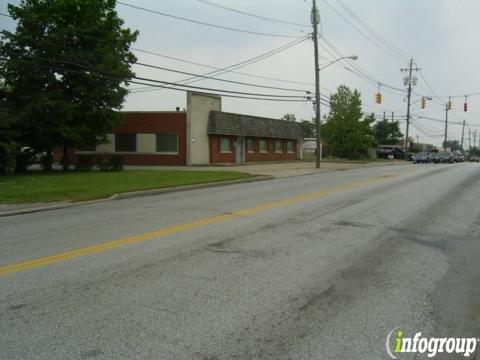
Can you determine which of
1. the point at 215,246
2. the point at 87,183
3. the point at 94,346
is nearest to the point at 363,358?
the point at 94,346

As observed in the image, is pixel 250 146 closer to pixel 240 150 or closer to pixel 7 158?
pixel 240 150

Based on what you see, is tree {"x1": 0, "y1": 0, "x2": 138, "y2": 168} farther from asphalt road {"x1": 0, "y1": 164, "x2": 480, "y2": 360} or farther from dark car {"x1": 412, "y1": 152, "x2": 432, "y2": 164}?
dark car {"x1": 412, "y1": 152, "x2": 432, "y2": 164}

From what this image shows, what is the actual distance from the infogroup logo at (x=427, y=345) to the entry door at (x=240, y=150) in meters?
39.0

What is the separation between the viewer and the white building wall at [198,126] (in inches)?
1486

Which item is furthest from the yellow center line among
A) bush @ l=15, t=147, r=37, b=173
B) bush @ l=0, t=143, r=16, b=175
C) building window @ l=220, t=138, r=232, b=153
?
building window @ l=220, t=138, r=232, b=153

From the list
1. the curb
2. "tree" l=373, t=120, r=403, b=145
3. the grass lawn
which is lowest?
the curb

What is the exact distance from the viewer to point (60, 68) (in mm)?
27578

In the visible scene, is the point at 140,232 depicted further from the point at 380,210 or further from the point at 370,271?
the point at 380,210

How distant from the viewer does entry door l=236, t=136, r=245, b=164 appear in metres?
43.3

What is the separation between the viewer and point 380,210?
41.4 feet

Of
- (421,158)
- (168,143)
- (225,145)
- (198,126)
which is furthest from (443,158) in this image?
(168,143)

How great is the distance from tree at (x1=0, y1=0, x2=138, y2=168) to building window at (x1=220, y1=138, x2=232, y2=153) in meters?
13.1

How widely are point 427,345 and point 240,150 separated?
3953 centimetres

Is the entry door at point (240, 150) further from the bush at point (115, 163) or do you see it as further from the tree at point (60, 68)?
the tree at point (60, 68)
